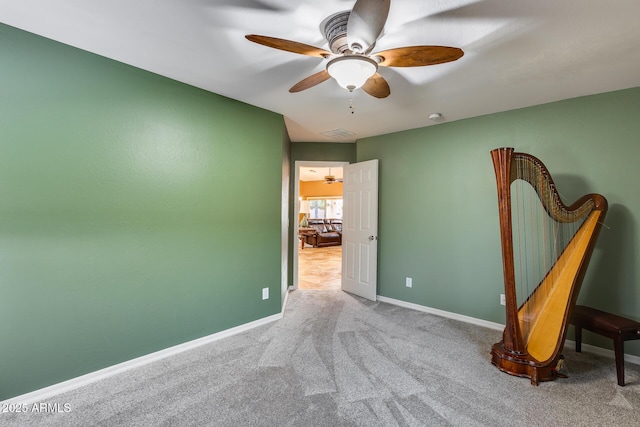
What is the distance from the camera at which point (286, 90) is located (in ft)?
8.50

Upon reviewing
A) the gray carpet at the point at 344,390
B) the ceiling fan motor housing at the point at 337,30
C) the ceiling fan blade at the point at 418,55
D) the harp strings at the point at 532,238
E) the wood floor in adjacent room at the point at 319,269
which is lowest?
the gray carpet at the point at 344,390

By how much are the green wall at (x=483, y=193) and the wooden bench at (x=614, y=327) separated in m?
0.45

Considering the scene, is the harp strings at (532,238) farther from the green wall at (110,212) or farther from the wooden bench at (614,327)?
the green wall at (110,212)

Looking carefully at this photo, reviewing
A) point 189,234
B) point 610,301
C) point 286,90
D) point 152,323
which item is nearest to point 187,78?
point 286,90

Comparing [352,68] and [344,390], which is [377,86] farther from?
[344,390]

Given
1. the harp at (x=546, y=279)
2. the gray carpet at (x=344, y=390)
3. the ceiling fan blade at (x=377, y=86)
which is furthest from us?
the harp at (x=546, y=279)

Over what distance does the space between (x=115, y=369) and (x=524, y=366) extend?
9.90 feet

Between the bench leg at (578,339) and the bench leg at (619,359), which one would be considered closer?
the bench leg at (619,359)

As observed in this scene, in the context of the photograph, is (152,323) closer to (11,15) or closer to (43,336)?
(43,336)

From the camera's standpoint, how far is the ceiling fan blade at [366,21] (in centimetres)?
119

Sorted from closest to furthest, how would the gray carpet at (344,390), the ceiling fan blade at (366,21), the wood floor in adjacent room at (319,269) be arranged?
the ceiling fan blade at (366,21), the gray carpet at (344,390), the wood floor in adjacent room at (319,269)

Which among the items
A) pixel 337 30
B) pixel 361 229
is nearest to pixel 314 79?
pixel 337 30

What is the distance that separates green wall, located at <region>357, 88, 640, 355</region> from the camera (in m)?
2.48

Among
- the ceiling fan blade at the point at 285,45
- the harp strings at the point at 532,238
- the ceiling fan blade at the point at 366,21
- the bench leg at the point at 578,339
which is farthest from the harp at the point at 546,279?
the ceiling fan blade at the point at 285,45
